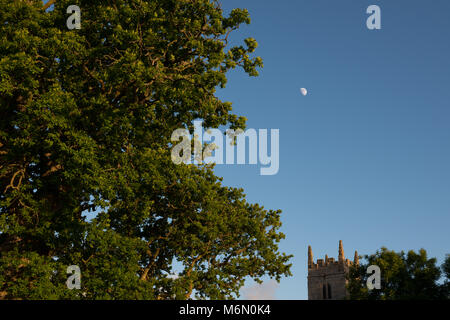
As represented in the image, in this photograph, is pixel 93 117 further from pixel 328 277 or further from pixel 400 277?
pixel 328 277

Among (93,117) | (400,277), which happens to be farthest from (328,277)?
(93,117)

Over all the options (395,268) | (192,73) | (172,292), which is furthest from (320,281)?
(192,73)

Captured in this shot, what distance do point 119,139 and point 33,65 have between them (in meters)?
4.89

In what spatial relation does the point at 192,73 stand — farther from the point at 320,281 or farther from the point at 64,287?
the point at 320,281

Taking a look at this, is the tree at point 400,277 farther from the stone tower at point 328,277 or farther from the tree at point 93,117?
the stone tower at point 328,277

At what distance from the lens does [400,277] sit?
48094 millimetres

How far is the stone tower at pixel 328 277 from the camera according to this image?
359 ft

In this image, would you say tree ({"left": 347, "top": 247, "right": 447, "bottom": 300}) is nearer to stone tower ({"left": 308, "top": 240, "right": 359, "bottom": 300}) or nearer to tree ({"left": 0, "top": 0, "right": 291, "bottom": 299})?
tree ({"left": 0, "top": 0, "right": 291, "bottom": 299})

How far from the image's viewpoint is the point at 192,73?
74.9ft

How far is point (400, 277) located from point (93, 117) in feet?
130

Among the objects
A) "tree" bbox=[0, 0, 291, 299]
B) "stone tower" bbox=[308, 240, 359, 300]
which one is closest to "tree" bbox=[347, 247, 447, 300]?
"tree" bbox=[0, 0, 291, 299]

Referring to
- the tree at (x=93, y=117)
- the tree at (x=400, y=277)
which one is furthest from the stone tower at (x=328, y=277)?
the tree at (x=93, y=117)

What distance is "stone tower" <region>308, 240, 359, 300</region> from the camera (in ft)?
359
